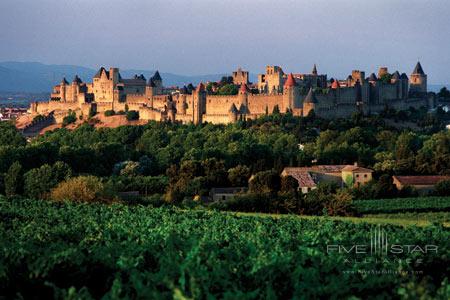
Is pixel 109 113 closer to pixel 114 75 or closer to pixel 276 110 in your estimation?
pixel 114 75

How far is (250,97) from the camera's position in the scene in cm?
6962

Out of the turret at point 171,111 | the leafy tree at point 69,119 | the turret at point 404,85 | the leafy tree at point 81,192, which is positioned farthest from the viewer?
the leafy tree at point 69,119

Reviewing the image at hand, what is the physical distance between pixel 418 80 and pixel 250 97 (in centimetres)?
2386

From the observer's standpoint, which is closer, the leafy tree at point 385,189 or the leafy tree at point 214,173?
the leafy tree at point 385,189

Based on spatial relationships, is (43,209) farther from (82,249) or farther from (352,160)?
(352,160)

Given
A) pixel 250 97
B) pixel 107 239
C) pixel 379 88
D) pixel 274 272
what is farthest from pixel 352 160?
pixel 274 272

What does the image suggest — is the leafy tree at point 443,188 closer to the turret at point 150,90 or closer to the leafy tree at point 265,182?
the leafy tree at point 265,182

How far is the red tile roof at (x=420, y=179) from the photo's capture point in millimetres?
41438

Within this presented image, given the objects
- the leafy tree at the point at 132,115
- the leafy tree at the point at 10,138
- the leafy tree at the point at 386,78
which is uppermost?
the leafy tree at the point at 386,78

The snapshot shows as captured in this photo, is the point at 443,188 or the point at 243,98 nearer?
the point at 443,188

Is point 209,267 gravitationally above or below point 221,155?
above

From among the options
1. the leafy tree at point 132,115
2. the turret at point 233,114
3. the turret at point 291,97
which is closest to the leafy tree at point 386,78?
the turret at point 291,97

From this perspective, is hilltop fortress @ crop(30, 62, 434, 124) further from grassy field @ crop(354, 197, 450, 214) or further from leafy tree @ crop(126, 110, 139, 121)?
grassy field @ crop(354, 197, 450, 214)

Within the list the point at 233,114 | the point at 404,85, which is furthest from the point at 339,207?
the point at 404,85
